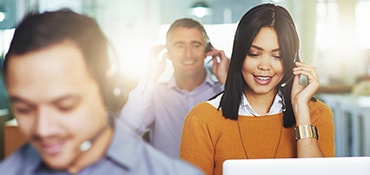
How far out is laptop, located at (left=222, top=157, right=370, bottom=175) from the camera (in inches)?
104

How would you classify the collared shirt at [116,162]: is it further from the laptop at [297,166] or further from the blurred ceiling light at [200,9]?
the blurred ceiling light at [200,9]

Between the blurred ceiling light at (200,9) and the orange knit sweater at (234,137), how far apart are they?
40cm

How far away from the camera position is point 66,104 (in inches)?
93.9

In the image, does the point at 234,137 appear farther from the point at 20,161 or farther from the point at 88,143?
the point at 20,161

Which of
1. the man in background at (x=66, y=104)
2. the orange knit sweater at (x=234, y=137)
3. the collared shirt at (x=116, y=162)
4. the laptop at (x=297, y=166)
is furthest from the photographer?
the orange knit sweater at (x=234, y=137)

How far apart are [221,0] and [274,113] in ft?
1.86

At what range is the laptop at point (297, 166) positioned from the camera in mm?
2643

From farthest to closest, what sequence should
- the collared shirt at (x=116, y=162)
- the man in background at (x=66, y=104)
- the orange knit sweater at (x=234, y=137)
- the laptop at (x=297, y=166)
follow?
the orange knit sweater at (x=234, y=137), the laptop at (x=297, y=166), the collared shirt at (x=116, y=162), the man in background at (x=66, y=104)

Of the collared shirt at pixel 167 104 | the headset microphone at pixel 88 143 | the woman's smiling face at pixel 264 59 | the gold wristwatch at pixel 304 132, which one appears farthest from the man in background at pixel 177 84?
the gold wristwatch at pixel 304 132

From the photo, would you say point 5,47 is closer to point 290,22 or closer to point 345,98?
→ point 290,22

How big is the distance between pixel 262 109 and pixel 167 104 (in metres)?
0.43

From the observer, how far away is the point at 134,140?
2557 millimetres

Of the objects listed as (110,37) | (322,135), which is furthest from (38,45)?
(322,135)

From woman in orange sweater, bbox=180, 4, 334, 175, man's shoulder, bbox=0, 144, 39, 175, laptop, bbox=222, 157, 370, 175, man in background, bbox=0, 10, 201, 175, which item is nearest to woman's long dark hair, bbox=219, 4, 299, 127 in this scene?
woman in orange sweater, bbox=180, 4, 334, 175
